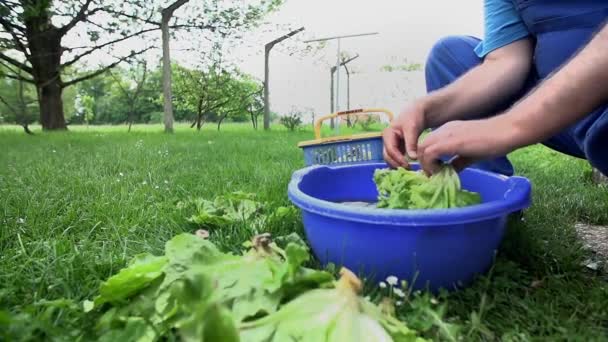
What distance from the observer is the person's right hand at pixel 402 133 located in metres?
1.06

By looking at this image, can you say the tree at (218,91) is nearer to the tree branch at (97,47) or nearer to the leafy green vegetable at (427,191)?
the tree branch at (97,47)

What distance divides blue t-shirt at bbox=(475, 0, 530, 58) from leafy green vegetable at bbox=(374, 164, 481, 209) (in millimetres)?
517

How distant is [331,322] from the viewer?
0.57 meters

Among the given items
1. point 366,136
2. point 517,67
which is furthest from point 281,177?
point 517,67

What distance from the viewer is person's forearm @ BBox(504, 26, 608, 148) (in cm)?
68

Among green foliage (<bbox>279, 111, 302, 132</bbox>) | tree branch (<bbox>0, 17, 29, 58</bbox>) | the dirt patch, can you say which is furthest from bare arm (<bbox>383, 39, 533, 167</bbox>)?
tree branch (<bbox>0, 17, 29, 58</bbox>)

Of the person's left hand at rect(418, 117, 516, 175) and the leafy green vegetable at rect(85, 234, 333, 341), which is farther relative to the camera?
the person's left hand at rect(418, 117, 516, 175)

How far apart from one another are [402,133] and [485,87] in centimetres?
28

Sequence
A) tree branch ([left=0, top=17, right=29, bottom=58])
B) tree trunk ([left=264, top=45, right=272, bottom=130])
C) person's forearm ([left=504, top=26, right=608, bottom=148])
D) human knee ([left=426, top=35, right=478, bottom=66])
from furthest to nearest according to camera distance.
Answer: tree trunk ([left=264, top=45, right=272, bottom=130])
tree branch ([left=0, top=17, right=29, bottom=58])
human knee ([left=426, top=35, right=478, bottom=66])
person's forearm ([left=504, top=26, right=608, bottom=148])

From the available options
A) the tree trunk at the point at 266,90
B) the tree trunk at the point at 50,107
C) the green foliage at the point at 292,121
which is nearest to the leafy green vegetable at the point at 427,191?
the green foliage at the point at 292,121

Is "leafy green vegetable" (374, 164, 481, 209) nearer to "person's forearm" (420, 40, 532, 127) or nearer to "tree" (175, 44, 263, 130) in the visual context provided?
"person's forearm" (420, 40, 532, 127)

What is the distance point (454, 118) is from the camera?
119cm

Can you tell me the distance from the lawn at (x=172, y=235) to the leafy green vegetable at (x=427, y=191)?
14cm

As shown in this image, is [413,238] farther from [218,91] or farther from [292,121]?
[218,91]
